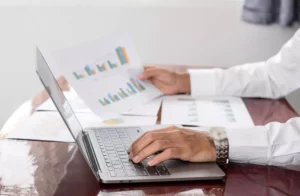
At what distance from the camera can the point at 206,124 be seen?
1.34 m

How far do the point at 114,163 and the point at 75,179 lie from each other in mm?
93

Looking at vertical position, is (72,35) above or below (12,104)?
above

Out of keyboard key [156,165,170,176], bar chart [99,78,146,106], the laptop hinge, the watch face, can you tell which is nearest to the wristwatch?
the watch face

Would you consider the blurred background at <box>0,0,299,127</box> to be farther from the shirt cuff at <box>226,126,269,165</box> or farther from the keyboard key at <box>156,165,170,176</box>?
the keyboard key at <box>156,165,170,176</box>

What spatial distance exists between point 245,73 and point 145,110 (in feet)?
1.36

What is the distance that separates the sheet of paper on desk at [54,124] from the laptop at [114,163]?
0.30 ft

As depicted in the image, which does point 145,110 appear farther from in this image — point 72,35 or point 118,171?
point 72,35

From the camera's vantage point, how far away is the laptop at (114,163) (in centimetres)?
101

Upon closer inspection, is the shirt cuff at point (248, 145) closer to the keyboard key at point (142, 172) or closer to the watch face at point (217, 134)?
the watch face at point (217, 134)

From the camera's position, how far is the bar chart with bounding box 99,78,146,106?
1455 millimetres

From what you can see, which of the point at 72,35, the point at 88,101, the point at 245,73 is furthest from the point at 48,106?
the point at 72,35

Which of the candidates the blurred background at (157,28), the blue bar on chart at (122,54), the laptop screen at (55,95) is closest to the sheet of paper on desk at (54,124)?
the laptop screen at (55,95)

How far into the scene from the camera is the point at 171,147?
109 centimetres

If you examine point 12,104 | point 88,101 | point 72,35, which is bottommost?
point 12,104
